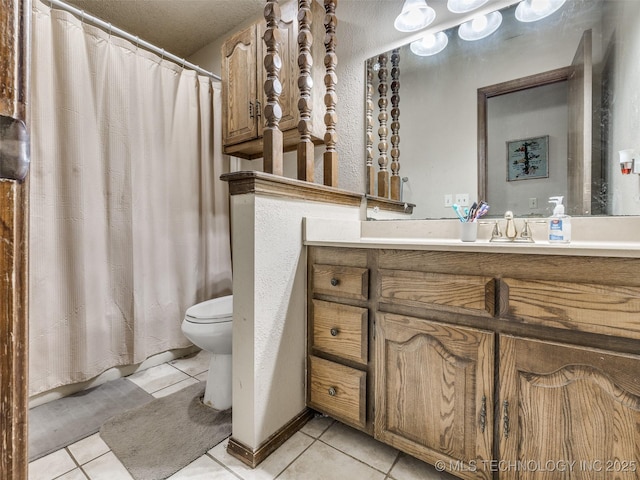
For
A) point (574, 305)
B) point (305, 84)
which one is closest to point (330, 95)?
point (305, 84)

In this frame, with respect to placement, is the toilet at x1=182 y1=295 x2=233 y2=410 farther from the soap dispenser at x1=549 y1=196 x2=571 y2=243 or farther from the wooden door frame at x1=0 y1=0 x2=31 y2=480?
the soap dispenser at x1=549 y1=196 x2=571 y2=243

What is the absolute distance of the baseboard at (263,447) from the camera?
1.09 m

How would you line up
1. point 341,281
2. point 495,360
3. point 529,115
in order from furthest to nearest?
1. point 529,115
2. point 341,281
3. point 495,360

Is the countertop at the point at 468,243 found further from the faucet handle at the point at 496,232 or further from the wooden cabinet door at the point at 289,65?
the wooden cabinet door at the point at 289,65

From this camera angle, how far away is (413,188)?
5.21 ft

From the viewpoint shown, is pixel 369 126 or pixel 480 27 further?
pixel 369 126

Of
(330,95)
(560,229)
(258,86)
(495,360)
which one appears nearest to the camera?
(495,360)

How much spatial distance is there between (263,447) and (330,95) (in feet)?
5.05

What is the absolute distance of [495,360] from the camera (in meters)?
0.88

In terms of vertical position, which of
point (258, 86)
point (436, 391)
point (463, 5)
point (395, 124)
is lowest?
point (436, 391)

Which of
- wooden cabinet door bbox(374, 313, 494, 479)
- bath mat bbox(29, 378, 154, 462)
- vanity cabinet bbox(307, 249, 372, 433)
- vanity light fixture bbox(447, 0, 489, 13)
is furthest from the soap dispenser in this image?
bath mat bbox(29, 378, 154, 462)

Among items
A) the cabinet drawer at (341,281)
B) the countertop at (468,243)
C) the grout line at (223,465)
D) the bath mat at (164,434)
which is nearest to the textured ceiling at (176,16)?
the countertop at (468,243)

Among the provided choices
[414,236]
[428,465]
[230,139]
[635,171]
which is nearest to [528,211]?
[635,171]

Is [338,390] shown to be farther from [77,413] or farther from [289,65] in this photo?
[289,65]
